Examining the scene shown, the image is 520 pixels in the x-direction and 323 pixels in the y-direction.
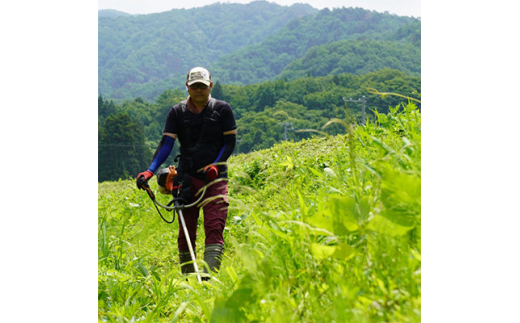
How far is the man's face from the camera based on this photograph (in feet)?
16.2

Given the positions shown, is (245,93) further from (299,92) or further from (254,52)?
(254,52)

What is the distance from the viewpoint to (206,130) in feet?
16.5

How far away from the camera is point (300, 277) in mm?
2619

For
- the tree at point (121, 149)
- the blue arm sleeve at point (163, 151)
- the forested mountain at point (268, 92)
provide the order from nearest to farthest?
the blue arm sleeve at point (163, 151)
the forested mountain at point (268, 92)
the tree at point (121, 149)

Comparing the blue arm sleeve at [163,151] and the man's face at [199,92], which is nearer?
the man's face at [199,92]

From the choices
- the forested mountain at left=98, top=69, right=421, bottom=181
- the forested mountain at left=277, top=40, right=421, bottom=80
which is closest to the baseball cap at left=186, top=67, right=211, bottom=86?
the forested mountain at left=98, top=69, right=421, bottom=181

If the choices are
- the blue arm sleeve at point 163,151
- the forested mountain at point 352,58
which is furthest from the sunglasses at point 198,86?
the forested mountain at point 352,58

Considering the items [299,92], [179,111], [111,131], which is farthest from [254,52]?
[179,111]

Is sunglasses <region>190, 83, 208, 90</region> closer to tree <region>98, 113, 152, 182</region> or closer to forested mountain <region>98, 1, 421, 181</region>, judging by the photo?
forested mountain <region>98, 1, 421, 181</region>

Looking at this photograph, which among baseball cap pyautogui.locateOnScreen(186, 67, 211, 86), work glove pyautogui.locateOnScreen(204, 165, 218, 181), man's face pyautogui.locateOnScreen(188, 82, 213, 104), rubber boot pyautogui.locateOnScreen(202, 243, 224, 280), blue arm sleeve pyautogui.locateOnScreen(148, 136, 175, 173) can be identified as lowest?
rubber boot pyautogui.locateOnScreen(202, 243, 224, 280)

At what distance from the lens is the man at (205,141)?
495cm

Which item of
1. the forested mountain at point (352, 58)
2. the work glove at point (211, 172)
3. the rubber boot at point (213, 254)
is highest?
the forested mountain at point (352, 58)

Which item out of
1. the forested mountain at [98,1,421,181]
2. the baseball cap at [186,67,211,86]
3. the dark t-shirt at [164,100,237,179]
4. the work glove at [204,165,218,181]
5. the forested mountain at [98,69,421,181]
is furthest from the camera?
the forested mountain at [98,69,421,181]

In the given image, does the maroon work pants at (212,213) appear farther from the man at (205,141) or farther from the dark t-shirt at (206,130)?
the dark t-shirt at (206,130)
